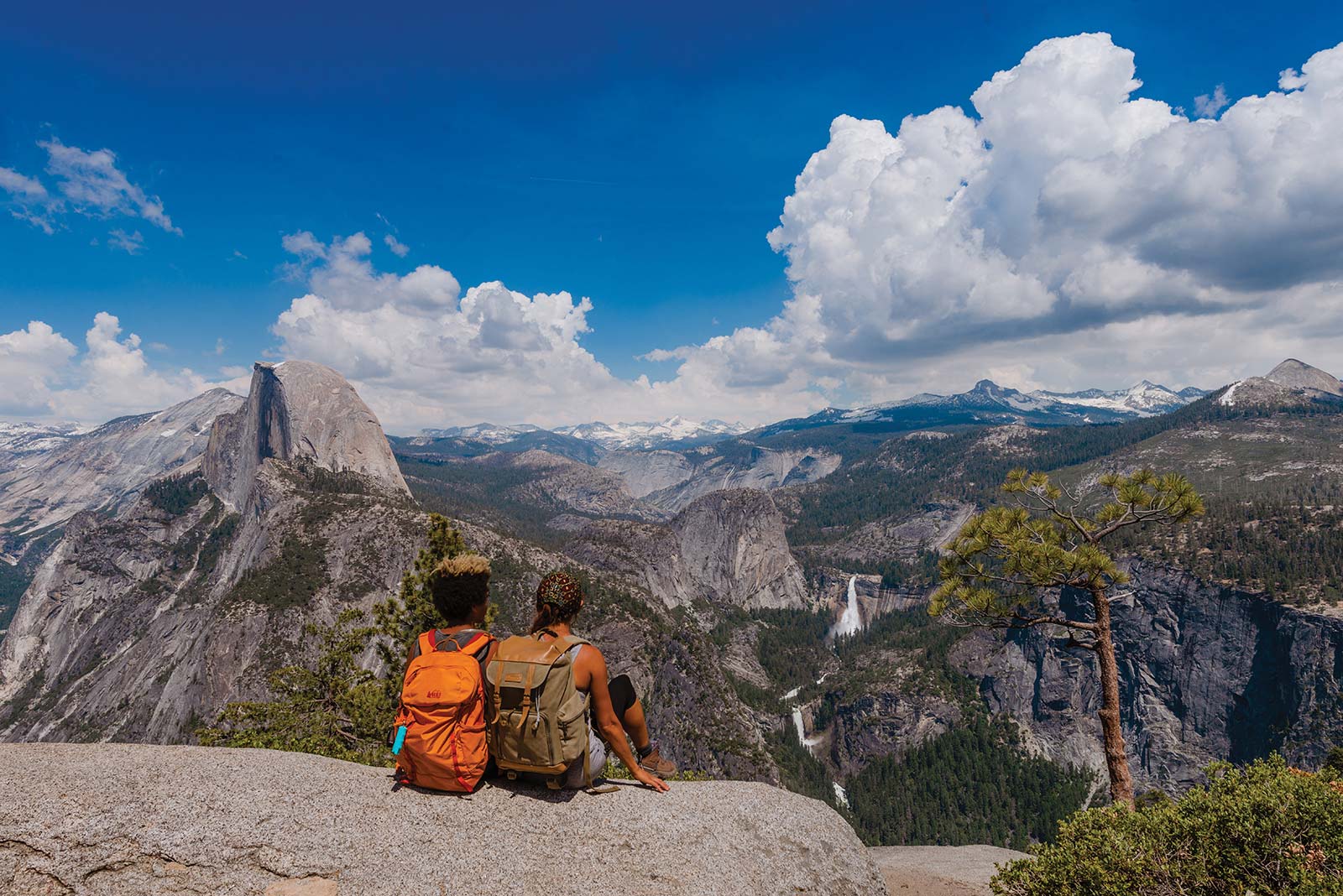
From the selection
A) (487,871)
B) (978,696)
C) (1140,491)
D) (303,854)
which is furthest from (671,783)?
(978,696)

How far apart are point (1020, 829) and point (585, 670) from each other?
15248 centimetres

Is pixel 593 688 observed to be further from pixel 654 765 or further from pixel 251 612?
pixel 251 612

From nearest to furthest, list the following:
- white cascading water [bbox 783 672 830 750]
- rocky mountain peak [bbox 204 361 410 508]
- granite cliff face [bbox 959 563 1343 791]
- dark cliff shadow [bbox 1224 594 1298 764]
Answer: granite cliff face [bbox 959 563 1343 791] < dark cliff shadow [bbox 1224 594 1298 764] < white cascading water [bbox 783 672 830 750] < rocky mountain peak [bbox 204 361 410 508]

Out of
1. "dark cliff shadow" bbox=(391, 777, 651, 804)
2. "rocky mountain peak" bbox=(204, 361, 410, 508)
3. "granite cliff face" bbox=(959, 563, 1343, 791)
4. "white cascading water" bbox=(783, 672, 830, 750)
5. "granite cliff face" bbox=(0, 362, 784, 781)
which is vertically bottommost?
"white cascading water" bbox=(783, 672, 830, 750)

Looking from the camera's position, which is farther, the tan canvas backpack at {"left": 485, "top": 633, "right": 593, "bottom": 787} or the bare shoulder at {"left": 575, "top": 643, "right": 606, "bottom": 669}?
the bare shoulder at {"left": 575, "top": 643, "right": 606, "bottom": 669}

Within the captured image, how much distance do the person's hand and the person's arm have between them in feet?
1.84

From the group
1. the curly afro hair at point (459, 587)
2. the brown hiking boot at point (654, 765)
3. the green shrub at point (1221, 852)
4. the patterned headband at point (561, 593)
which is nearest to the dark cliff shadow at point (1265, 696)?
the green shrub at point (1221, 852)

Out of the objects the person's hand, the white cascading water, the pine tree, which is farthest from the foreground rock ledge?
the white cascading water

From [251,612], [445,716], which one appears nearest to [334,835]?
[445,716]

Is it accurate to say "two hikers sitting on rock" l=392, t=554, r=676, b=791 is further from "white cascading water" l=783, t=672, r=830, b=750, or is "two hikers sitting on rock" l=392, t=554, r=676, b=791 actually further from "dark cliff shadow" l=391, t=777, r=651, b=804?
"white cascading water" l=783, t=672, r=830, b=750

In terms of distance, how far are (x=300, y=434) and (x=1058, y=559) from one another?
8452 inches

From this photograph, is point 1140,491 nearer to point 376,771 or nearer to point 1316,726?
point 376,771

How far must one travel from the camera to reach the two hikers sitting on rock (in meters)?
6.80

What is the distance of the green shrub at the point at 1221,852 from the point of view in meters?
9.21
